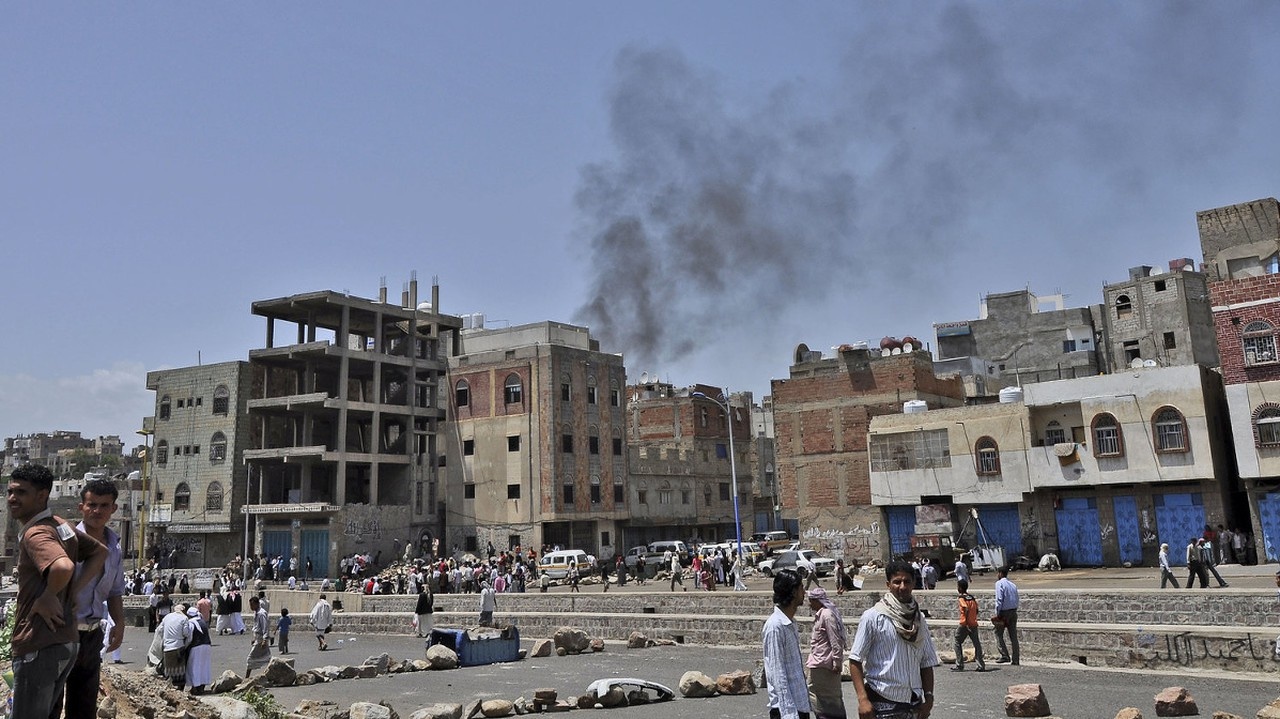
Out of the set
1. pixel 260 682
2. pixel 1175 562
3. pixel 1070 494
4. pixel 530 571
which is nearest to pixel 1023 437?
pixel 1070 494

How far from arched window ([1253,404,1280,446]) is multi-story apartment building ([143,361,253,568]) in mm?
53313

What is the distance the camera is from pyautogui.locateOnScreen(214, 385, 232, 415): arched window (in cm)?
5988

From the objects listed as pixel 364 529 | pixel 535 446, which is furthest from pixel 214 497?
pixel 535 446

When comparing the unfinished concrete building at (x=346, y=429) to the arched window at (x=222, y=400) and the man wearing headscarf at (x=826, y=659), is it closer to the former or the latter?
the arched window at (x=222, y=400)

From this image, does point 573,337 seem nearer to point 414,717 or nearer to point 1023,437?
point 1023,437

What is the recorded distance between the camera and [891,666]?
5945mm

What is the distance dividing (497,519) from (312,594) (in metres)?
23.3

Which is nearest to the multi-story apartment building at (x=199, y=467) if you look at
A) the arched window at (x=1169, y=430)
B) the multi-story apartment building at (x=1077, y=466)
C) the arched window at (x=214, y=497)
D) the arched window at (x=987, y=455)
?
the arched window at (x=214, y=497)

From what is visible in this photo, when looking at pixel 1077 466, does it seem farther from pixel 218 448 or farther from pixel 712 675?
pixel 218 448

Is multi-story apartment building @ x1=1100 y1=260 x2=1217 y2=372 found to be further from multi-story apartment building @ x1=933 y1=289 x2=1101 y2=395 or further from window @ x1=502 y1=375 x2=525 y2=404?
window @ x1=502 y1=375 x2=525 y2=404

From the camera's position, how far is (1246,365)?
103 feet

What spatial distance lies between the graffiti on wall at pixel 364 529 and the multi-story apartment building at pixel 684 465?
53.0 feet

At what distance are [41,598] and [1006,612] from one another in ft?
46.8

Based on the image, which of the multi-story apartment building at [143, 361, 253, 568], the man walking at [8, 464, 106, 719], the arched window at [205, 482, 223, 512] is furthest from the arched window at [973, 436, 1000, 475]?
the arched window at [205, 482, 223, 512]
